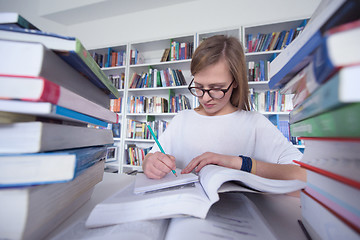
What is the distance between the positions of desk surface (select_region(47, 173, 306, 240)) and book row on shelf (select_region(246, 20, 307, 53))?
1.86 meters

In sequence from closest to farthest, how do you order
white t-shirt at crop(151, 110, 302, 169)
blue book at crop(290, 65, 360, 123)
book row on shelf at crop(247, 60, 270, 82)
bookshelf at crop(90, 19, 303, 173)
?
blue book at crop(290, 65, 360, 123), white t-shirt at crop(151, 110, 302, 169), book row on shelf at crop(247, 60, 270, 82), bookshelf at crop(90, 19, 303, 173)

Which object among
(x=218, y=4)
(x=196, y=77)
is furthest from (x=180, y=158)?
(x=218, y=4)

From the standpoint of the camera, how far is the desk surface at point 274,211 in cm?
26

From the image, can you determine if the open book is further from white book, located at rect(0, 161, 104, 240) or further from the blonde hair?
the blonde hair

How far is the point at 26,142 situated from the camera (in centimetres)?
19

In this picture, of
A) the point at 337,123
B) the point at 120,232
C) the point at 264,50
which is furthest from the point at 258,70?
the point at 120,232

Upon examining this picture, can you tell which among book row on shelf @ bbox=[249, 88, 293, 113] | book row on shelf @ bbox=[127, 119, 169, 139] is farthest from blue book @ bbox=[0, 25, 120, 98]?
book row on shelf @ bbox=[127, 119, 169, 139]

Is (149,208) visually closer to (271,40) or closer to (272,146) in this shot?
(272,146)

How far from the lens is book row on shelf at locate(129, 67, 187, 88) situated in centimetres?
205

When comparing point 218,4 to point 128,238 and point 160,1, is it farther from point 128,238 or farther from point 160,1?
point 128,238

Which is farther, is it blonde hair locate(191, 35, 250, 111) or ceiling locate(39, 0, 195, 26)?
ceiling locate(39, 0, 195, 26)

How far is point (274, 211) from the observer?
0.33m

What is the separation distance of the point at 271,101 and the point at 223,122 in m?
1.10

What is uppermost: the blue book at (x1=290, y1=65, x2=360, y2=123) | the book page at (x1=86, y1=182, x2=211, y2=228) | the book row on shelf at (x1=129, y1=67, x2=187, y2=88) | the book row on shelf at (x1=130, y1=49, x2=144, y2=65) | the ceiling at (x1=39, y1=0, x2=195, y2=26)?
the ceiling at (x1=39, y1=0, x2=195, y2=26)
